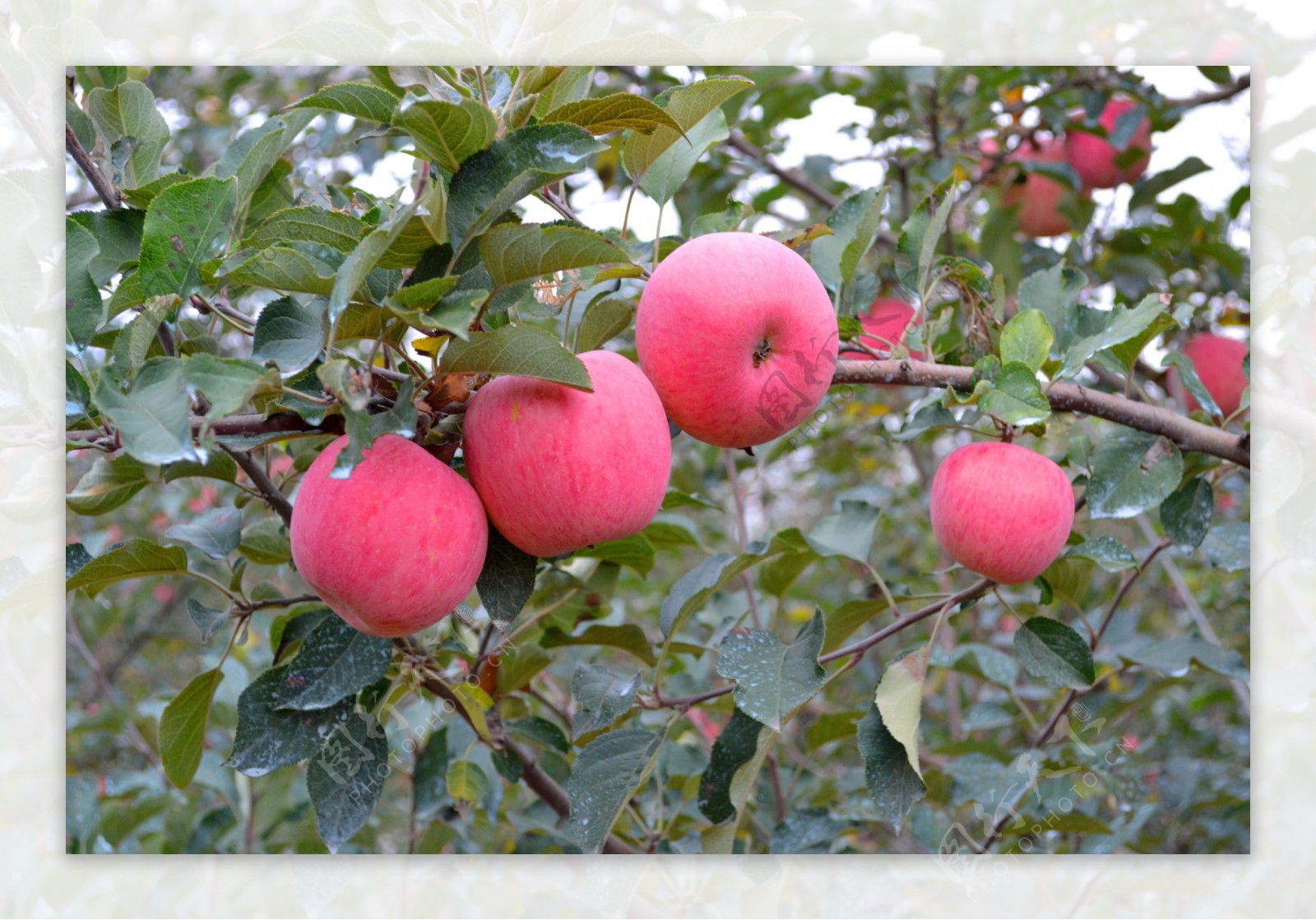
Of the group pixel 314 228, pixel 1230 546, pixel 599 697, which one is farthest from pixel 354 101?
pixel 1230 546

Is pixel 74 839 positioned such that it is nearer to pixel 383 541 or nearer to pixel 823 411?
pixel 383 541

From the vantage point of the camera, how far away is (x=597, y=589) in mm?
1414

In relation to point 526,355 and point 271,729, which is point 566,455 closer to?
point 526,355

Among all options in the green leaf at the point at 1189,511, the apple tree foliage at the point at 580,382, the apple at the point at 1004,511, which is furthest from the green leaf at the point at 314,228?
the green leaf at the point at 1189,511

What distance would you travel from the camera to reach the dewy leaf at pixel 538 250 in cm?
72

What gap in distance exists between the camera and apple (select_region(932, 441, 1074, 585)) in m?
1.03

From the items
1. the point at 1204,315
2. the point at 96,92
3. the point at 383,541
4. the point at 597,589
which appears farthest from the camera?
the point at 1204,315

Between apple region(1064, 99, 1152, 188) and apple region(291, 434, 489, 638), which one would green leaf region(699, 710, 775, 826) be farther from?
apple region(1064, 99, 1152, 188)

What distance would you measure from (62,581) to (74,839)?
343 mm

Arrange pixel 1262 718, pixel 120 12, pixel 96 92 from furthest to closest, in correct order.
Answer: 1. pixel 120 12
2. pixel 1262 718
3. pixel 96 92

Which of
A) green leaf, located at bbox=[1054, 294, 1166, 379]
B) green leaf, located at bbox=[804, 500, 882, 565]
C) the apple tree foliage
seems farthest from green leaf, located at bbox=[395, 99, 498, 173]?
green leaf, located at bbox=[804, 500, 882, 565]

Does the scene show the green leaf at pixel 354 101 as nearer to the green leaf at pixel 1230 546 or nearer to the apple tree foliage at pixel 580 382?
the apple tree foliage at pixel 580 382

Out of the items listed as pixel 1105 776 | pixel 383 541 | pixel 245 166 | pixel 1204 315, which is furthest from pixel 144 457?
pixel 1204 315

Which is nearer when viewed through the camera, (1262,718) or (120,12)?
(1262,718)
